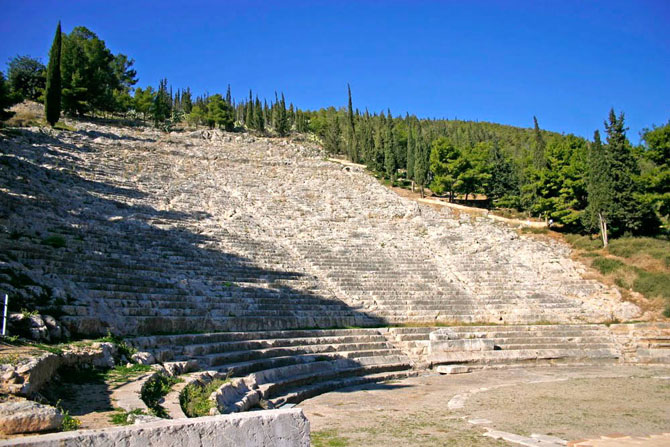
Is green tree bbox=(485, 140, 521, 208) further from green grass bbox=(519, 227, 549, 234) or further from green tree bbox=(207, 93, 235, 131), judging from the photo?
green tree bbox=(207, 93, 235, 131)

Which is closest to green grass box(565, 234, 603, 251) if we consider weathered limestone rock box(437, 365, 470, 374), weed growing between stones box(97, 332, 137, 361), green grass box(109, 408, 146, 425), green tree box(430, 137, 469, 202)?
green tree box(430, 137, 469, 202)

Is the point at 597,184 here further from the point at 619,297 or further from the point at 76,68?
the point at 76,68

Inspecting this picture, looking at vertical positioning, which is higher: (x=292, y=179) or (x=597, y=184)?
(x=292, y=179)

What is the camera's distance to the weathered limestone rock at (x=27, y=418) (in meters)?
3.81

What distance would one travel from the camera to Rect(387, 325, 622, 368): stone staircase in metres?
A: 14.8

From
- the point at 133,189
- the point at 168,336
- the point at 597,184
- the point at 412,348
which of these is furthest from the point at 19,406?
the point at 597,184

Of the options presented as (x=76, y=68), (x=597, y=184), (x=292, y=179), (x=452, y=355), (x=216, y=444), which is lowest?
(x=452, y=355)

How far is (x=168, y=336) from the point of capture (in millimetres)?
9883

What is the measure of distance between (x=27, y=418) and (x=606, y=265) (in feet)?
80.2

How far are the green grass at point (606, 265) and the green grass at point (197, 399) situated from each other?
2082cm

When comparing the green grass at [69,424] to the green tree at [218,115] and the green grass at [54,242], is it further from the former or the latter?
the green tree at [218,115]

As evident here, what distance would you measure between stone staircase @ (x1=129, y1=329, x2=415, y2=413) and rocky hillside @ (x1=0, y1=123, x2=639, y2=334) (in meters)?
0.97

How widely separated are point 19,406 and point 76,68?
45.7 meters

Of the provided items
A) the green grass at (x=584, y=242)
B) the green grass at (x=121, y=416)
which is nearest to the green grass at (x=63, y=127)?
the green grass at (x=584, y=242)
